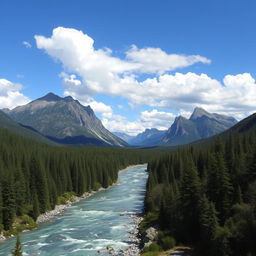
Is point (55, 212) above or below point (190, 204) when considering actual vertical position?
below

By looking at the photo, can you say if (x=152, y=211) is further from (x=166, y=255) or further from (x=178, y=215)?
(x=166, y=255)

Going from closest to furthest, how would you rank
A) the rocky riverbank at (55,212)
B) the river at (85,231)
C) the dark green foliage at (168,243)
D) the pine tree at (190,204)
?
the dark green foliage at (168,243), the pine tree at (190,204), the river at (85,231), the rocky riverbank at (55,212)

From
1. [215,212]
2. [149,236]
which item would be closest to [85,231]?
[149,236]

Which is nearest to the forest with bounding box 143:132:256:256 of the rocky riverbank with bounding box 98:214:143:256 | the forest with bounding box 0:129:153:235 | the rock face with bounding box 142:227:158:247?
the rock face with bounding box 142:227:158:247

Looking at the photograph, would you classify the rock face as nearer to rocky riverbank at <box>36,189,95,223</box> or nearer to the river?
the river

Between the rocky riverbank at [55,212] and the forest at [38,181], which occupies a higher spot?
the forest at [38,181]

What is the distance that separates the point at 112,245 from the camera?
60281 millimetres

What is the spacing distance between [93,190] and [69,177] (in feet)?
51.6

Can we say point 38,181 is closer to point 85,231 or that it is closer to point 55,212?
point 55,212

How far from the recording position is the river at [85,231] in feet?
192

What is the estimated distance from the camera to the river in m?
58.5

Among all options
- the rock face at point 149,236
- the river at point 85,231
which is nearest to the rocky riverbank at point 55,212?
the river at point 85,231

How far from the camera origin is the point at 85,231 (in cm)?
7075

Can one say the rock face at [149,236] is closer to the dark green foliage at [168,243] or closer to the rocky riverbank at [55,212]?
the dark green foliage at [168,243]
